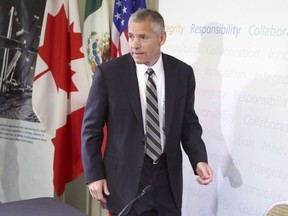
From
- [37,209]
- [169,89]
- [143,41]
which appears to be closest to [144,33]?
[143,41]

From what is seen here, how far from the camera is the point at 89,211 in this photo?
3.41 m

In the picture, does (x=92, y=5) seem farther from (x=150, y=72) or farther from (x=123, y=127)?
(x=123, y=127)

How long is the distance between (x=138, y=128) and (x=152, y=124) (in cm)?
7

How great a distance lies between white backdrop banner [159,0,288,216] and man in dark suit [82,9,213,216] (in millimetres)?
461

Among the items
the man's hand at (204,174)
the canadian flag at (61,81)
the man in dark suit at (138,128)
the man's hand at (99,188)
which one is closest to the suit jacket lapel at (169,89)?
the man in dark suit at (138,128)

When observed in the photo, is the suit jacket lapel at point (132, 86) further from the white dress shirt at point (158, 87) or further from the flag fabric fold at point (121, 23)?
the flag fabric fold at point (121, 23)

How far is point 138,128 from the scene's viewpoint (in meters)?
1.69

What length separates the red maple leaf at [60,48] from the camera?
8.87ft

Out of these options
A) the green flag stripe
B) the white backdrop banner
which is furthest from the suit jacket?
the green flag stripe

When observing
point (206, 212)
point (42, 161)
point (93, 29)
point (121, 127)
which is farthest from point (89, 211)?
point (121, 127)

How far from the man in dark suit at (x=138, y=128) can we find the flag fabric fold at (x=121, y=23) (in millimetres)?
1010

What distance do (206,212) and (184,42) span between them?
1.13 m

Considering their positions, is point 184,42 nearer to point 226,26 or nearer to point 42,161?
point 226,26

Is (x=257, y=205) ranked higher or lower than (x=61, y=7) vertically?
lower
